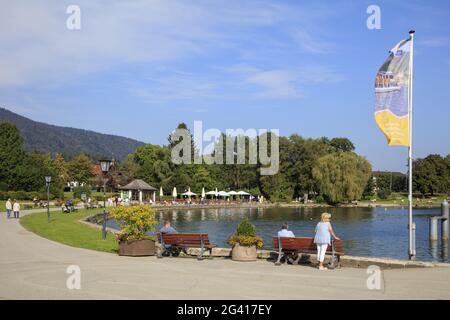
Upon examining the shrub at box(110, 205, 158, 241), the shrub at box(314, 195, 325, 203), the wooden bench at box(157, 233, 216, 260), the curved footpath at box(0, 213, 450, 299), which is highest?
the shrub at box(110, 205, 158, 241)

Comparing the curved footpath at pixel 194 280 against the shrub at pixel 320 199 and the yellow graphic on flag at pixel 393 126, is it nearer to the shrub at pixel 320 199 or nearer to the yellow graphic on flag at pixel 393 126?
the yellow graphic on flag at pixel 393 126

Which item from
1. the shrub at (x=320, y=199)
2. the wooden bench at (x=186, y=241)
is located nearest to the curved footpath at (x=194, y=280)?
the wooden bench at (x=186, y=241)

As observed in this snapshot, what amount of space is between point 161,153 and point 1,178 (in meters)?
31.3

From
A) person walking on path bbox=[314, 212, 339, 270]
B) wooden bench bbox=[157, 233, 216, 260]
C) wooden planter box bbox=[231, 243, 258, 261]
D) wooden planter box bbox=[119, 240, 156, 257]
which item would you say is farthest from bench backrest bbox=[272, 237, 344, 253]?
wooden planter box bbox=[119, 240, 156, 257]

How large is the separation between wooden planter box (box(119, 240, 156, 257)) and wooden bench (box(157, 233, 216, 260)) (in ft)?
1.51

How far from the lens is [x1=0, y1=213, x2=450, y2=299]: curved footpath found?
32.5 feet

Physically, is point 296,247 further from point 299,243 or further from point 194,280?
point 194,280

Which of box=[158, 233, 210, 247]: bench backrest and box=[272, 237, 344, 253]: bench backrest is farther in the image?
box=[158, 233, 210, 247]: bench backrest

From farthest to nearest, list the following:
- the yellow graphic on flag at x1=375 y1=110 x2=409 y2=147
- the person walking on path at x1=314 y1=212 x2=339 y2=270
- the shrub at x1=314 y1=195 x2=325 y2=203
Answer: the shrub at x1=314 y1=195 x2=325 y2=203 < the yellow graphic on flag at x1=375 y1=110 x2=409 y2=147 < the person walking on path at x1=314 y1=212 x2=339 y2=270

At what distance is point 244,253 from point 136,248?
11.3ft

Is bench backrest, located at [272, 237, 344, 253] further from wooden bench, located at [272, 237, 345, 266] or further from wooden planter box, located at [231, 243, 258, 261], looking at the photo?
wooden planter box, located at [231, 243, 258, 261]

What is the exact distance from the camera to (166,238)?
16344mm

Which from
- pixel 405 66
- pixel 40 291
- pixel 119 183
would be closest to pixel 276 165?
pixel 119 183

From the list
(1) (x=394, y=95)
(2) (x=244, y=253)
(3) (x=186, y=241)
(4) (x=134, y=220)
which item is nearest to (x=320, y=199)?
(1) (x=394, y=95)
